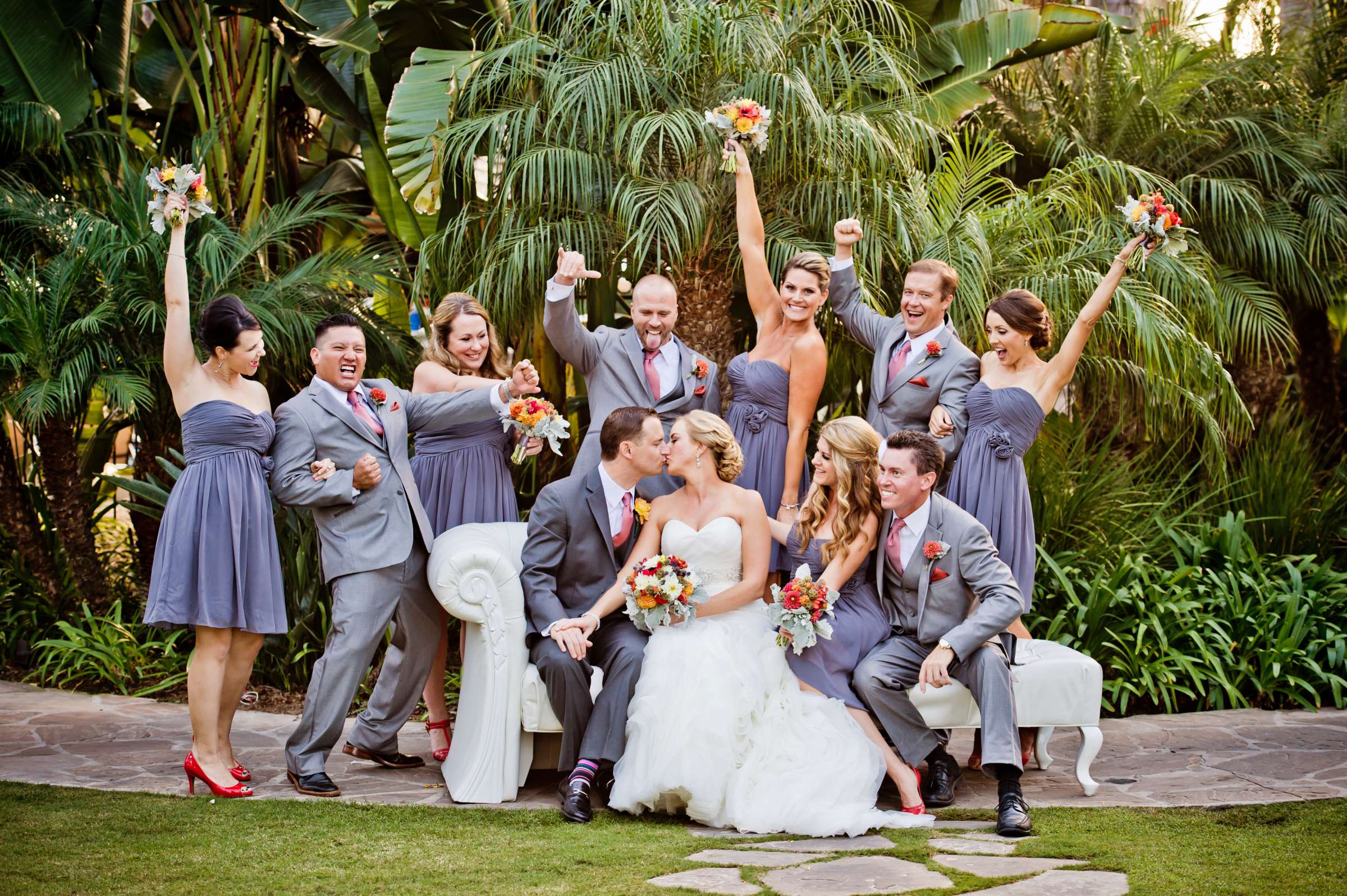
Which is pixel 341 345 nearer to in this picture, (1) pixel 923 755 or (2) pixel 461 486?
(2) pixel 461 486

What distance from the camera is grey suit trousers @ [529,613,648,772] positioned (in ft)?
15.6

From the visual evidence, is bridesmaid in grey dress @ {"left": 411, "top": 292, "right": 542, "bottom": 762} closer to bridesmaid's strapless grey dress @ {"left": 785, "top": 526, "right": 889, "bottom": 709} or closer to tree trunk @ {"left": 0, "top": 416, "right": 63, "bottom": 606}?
bridesmaid's strapless grey dress @ {"left": 785, "top": 526, "right": 889, "bottom": 709}

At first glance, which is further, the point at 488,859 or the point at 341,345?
the point at 341,345

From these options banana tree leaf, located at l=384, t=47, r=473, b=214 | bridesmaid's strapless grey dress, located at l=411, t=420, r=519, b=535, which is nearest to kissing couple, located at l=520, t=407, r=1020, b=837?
bridesmaid's strapless grey dress, located at l=411, t=420, r=519, b=535

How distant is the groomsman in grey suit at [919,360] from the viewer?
18.2 ft

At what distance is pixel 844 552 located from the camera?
5031mm

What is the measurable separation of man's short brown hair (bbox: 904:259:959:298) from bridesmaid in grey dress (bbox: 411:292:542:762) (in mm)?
2009

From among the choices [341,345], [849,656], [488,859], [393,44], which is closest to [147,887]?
[488,859]

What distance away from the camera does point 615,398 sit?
226 inches

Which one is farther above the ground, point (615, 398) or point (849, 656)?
point (615, 398)

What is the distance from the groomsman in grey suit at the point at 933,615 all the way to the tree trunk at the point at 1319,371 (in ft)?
20.3

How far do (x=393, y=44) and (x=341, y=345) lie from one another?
12.7 ft

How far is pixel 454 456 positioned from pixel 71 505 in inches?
133

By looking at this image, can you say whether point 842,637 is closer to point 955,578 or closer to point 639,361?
point 955,578
